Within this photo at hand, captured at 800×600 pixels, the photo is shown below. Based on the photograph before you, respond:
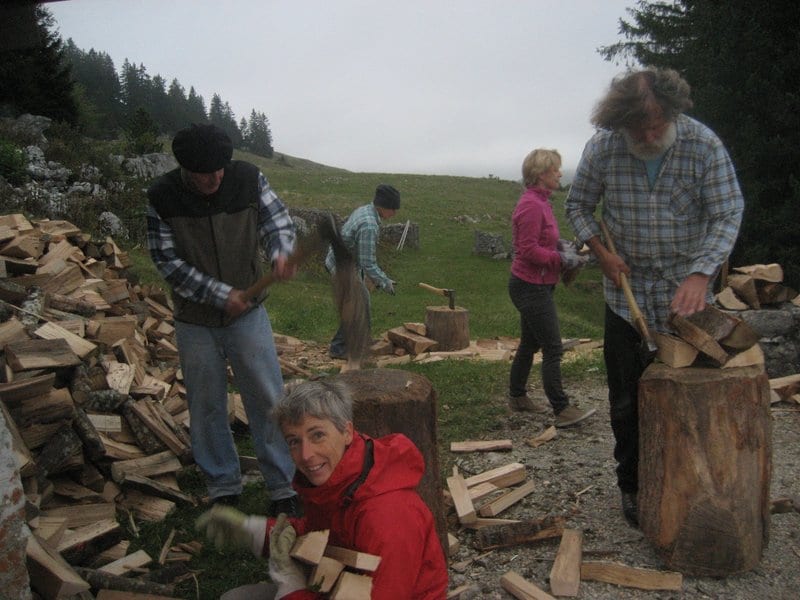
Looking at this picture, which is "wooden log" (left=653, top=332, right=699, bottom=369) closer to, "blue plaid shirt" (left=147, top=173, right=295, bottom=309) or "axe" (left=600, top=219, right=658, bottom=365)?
"axe" (left=600, top=219, right=658, bottom=365)

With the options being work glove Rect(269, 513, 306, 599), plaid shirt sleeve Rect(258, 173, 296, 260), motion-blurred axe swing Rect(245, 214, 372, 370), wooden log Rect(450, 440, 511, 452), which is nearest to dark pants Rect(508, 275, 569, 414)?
wooden log Rect(450, 440, 511, 452)

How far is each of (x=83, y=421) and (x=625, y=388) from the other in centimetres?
302

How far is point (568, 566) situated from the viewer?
11.0ft

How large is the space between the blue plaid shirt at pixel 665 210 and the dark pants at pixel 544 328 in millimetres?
1636

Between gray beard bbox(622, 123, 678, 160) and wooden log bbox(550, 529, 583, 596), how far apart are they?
6.17 feet

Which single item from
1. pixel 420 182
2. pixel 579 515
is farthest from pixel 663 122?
pixel 420 182

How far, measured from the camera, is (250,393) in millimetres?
3848

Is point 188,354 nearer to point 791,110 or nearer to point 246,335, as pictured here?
point 246,335

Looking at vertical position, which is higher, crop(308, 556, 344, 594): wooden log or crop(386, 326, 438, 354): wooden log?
crop(308, 556, 344, 594): wooden log

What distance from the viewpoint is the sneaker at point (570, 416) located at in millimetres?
5547

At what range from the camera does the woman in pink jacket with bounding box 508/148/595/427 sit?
5.27 meters

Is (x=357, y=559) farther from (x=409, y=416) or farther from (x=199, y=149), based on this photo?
(x=199, y=149)

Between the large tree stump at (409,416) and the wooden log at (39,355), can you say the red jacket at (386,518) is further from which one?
the wooden log at (39,355)

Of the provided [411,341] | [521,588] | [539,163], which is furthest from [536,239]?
[411,341]
